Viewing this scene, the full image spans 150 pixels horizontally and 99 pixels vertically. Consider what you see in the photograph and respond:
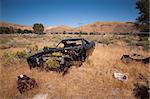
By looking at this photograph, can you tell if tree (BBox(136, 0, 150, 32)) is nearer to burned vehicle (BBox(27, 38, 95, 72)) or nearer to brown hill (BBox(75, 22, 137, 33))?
burned vehicle (BBox(27, 38, 95, 72))

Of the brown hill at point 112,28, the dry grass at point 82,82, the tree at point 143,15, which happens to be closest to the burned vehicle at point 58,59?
the dry grass at point 82,82

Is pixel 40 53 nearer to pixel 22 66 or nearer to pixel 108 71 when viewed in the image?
pixel 22 66

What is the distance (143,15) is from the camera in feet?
120

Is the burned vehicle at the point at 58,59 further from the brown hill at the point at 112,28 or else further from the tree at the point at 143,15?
the brown hill at the point at 112,28

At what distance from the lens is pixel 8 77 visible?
983 centimetres

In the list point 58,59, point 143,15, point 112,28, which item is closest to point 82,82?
point 58,59

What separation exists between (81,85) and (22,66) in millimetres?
4267

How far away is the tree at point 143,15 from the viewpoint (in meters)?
35.0

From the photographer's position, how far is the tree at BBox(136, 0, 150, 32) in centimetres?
3500

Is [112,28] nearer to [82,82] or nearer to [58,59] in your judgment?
[58,59]

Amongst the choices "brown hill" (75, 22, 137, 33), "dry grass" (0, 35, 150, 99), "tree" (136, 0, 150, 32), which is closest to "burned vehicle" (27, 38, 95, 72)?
"dry grass" (0, 35, 150, 99)

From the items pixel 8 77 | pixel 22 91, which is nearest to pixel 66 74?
pixel 22 91

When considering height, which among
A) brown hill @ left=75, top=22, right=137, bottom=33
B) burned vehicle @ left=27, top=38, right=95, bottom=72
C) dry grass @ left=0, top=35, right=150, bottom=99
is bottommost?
dry grass @ left=0, top=35, right=150, bottom=99

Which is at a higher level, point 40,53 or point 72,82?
point 40,53
